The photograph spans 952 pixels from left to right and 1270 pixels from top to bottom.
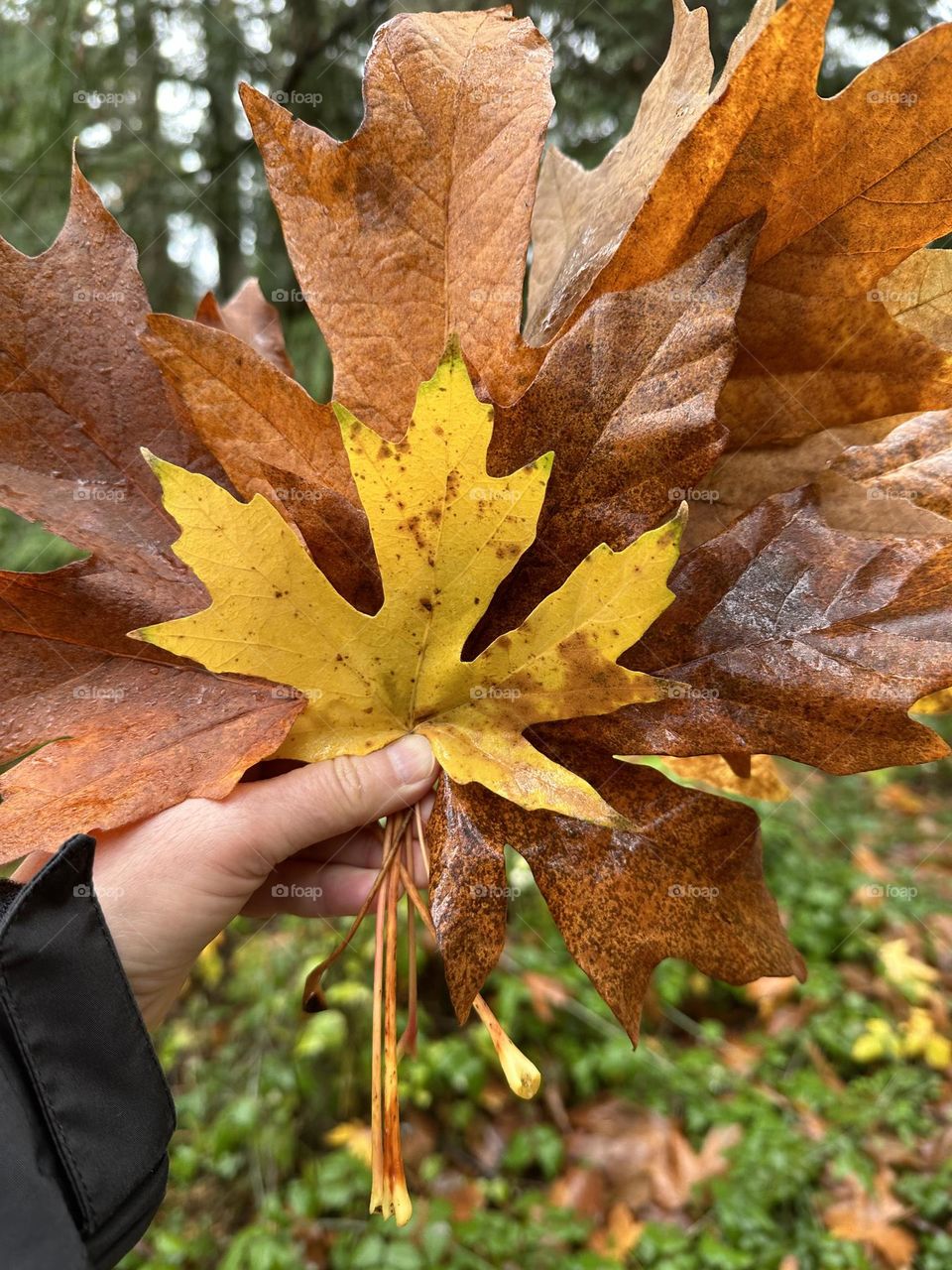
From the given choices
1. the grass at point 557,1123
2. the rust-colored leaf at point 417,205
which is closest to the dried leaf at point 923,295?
the rust-colored leaf at point 417,205

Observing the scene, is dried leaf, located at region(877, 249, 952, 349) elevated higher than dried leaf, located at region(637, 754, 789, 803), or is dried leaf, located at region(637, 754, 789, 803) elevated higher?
dried leaf, located at region(877, 249, 952, 349)

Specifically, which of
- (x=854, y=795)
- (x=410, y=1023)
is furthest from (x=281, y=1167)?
(x=854, y=795)

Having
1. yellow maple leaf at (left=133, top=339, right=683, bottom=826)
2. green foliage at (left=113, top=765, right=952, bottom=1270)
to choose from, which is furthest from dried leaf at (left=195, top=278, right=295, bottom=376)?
green foliage at (left=113, top=765, right=952, bottom=1270)

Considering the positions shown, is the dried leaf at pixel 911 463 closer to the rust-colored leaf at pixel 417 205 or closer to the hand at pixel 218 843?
the rust-colored leaf at pixel 417 205

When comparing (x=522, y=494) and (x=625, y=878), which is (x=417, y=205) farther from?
(x=625, y=878)

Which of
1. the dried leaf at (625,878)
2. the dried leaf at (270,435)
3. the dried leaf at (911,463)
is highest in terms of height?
the dried leaf at (270,435)

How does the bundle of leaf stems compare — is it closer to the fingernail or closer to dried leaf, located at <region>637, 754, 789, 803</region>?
the fingernail

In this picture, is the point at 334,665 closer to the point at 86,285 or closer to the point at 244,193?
the point at 86,285
